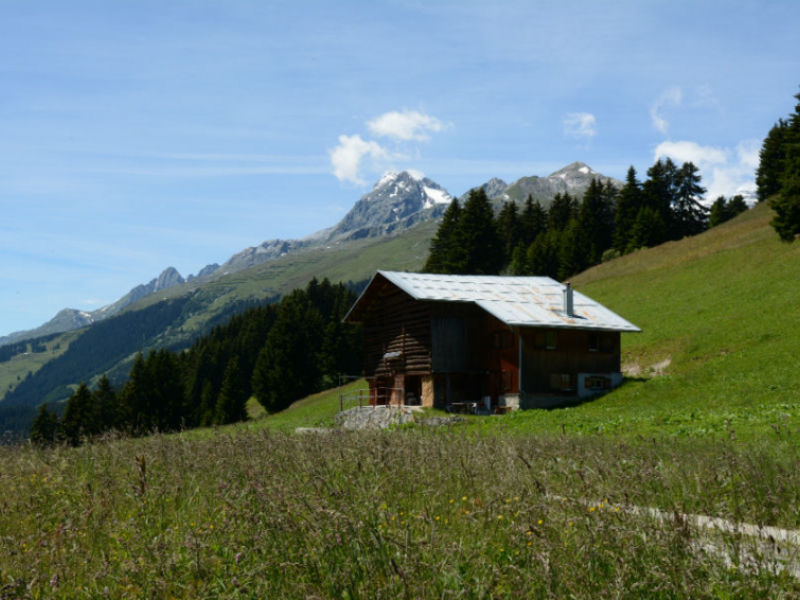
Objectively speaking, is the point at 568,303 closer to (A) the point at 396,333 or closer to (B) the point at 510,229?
(A) the point at 396,333

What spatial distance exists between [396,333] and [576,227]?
50713 millimetres

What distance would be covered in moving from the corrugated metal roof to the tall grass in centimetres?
2944

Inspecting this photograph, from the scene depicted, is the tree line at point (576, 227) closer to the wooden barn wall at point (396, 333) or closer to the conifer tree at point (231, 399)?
the conifer tree at point (231, 399)

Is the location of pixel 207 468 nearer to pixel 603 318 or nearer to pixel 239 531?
pixel 239 531

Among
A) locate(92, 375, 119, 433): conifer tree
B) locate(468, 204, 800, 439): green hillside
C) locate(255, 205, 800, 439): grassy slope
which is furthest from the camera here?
locate(92, 375, 119, 433): conifer tree

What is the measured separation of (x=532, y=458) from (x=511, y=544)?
2372 mm

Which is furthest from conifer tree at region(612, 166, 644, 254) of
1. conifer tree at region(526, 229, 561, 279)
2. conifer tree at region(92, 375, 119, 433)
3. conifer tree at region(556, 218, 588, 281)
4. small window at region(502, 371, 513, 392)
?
conifer tree at region(92, 375, 119, 433)

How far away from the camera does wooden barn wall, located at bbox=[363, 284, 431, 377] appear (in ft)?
133

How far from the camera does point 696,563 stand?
14.6ft

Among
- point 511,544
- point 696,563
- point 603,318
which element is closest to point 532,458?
→ point 511,544

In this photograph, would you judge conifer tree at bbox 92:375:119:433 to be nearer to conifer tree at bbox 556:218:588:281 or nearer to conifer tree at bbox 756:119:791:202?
conifer tree at bbox 556:218:588:281

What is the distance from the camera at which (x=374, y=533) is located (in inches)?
173

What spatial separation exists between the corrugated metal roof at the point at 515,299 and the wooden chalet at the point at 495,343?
61mm

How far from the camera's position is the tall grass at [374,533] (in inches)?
168
